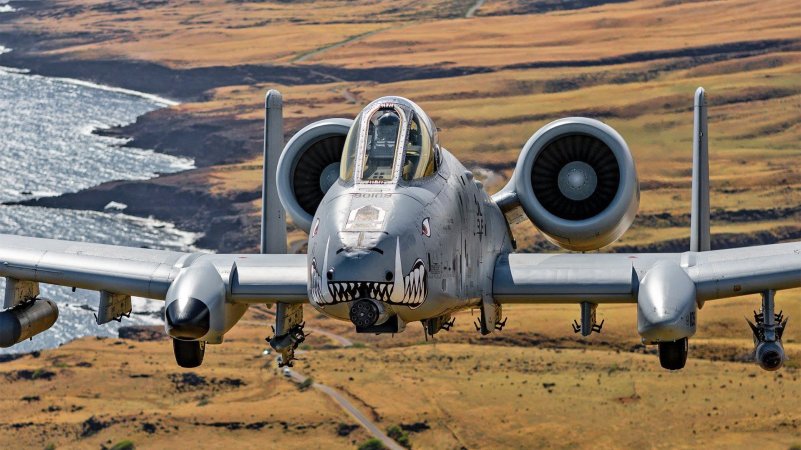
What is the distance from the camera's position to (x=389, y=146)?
39.0 m

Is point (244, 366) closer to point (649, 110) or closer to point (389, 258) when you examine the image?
point (389, 258)

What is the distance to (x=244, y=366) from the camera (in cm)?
10131

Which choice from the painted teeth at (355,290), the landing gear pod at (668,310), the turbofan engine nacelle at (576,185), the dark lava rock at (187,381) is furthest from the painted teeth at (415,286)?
the dark lava rock at (187,381)

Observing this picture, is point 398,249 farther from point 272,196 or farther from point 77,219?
point 77,219

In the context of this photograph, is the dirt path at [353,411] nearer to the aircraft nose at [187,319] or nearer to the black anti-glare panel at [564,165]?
the black anti-glare panel at [564,165]

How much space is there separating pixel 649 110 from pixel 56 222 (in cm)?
6136

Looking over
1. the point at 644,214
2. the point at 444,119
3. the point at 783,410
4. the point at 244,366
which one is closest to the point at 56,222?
the point at 444,119

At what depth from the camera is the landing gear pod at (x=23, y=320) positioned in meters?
44.8

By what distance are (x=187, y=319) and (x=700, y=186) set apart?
14970 millimetres

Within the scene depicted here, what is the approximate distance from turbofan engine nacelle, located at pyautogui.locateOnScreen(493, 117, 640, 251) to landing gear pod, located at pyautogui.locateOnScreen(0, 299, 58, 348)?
457 inches

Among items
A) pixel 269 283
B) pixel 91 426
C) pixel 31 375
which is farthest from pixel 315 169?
pixel 31 375

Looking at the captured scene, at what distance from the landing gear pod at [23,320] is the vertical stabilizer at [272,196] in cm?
569

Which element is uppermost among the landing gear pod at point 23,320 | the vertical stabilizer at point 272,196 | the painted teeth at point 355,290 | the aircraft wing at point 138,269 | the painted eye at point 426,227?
the vertical stabilizer at point 272,196

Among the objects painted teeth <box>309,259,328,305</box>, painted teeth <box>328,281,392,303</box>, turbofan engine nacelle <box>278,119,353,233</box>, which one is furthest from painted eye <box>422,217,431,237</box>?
turbofan engine nacelle <box>278,119,353,233</box>
